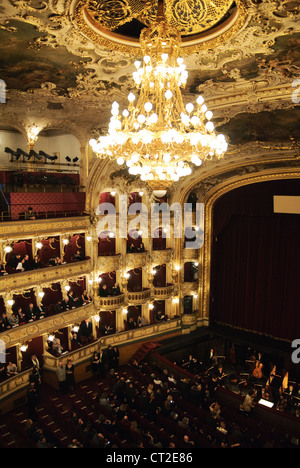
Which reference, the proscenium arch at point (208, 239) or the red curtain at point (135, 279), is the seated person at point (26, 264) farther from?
the proscenium arch at point (208, 239)

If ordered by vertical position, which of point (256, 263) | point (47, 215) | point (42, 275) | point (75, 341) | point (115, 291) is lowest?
point (75, 341)

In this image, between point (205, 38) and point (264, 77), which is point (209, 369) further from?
point (205, 38)

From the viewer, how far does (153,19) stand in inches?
244

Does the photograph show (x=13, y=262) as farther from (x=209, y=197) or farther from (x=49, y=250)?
(x=209, y=197)

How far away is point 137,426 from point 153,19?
952 centimetres

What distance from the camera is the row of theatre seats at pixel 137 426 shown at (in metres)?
9.07

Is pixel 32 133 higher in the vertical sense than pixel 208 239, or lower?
higher

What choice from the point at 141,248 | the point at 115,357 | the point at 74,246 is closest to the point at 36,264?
the point at 74,246

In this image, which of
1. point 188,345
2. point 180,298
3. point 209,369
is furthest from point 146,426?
point 180,298

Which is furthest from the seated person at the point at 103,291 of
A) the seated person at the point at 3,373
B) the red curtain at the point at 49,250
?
the seated person at the point at 3,373

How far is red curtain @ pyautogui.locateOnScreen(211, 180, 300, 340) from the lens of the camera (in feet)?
53.5

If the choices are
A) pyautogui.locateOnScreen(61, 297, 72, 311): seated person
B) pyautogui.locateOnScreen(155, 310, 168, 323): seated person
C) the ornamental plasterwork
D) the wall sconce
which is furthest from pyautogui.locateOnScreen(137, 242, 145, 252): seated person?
the wall sconce

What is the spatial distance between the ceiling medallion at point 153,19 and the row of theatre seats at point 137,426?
28.3ft
